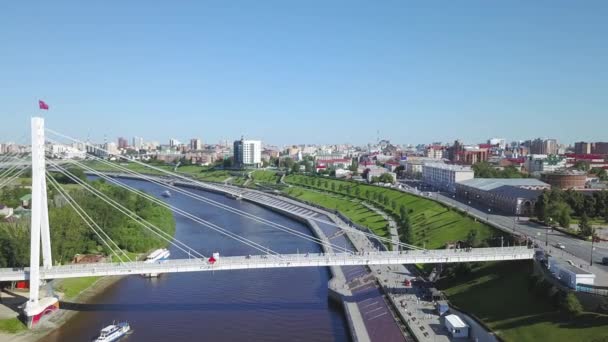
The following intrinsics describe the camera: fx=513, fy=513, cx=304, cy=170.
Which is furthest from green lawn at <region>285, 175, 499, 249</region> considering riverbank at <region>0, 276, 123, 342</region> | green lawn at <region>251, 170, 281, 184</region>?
green lawn at <region>251, 170, 281, 184</region>

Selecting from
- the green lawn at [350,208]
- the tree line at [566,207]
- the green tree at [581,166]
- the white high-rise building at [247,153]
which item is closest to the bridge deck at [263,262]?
the tree line at [566,207]

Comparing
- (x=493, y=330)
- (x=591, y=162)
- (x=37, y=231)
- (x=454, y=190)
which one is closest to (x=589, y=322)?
(x=493, y=330)

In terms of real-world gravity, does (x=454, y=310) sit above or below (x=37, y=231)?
below

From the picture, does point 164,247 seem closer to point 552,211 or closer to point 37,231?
point 37,231

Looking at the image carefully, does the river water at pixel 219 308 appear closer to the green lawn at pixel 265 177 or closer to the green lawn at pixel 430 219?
the green lawn at pixel 430 219

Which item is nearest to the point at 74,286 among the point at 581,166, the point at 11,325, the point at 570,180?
the point at 11,325

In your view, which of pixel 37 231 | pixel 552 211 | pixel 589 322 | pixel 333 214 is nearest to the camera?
pixel 589 322
